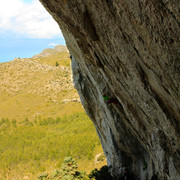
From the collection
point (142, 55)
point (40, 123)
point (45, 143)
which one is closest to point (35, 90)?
point (40, 123)

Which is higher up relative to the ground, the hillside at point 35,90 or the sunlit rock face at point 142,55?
the hillside at point 35,90

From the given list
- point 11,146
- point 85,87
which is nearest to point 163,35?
point 85,87

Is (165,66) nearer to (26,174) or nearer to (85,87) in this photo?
(85,87)

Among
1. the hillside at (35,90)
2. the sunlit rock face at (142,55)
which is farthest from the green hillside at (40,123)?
the sunlit rock face at (142,55)

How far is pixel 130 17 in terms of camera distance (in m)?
3.86

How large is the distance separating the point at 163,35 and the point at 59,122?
3804 centimetres

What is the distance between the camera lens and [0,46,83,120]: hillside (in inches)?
1842

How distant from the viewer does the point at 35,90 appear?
191 ft

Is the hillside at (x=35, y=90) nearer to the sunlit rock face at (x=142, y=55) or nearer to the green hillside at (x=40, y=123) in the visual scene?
the green hillside at (x=40, y=123)

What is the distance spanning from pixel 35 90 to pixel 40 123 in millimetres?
21023

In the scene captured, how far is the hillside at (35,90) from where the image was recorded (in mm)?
46781

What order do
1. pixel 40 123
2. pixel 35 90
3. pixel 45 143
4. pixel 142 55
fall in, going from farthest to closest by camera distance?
pixel 35 90
pixel 40 123
pixel 45 143
pixel 142 55

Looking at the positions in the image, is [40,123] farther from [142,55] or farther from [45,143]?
[142,55]

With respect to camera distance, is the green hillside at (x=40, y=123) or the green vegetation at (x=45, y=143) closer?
the green hillside at (x=40, y=123)
